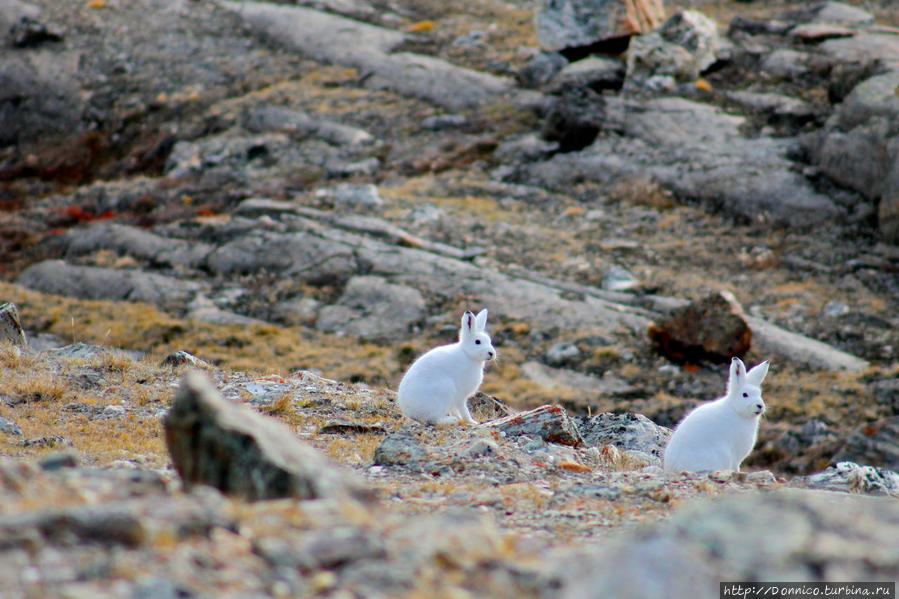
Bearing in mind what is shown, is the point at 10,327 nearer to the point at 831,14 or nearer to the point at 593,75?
the point at 593,75

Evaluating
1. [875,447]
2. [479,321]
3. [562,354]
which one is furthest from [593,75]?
[479,321]

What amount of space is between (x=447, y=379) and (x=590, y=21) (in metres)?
27.6

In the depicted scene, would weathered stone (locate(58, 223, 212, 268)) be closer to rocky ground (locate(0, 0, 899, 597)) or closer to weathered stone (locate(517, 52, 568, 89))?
rocky ground (locate(0, 0, 899, 597))

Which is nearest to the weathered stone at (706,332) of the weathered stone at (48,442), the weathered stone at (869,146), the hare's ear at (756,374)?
the weathered stone at (869,146)

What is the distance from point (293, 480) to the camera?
434cm

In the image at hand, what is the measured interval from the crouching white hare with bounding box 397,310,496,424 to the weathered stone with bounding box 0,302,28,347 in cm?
709

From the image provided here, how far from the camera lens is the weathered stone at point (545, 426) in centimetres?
976

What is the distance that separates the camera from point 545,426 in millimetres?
9797

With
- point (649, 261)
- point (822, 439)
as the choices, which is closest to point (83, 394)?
point (822, 439)

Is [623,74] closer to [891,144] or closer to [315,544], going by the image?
[891,144]

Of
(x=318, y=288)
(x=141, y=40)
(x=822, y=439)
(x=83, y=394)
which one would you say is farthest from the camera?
(x=141, y=40)

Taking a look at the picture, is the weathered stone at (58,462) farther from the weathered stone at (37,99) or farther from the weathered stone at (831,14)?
the weathered stone at (831,14)

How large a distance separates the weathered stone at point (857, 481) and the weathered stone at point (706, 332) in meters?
9.72

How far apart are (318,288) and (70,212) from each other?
40.0 feet
